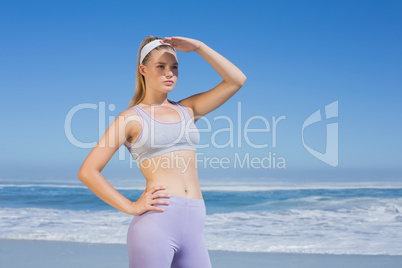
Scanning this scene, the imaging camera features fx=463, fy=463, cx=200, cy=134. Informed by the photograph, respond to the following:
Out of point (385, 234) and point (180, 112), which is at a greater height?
point (180, 112)

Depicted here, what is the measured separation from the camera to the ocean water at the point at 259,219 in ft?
21.0

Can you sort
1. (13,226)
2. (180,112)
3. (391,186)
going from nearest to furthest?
(180,112) < (13,226) < (391,186)

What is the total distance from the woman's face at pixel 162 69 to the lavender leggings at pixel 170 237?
0.52 meters

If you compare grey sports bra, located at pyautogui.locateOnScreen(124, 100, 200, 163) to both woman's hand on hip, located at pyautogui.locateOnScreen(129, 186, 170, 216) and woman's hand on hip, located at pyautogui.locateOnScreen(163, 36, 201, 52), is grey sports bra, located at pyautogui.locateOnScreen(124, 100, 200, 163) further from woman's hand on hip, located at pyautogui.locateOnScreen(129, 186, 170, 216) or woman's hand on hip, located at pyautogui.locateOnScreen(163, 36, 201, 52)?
woman's hand on hip, located at pyautogui.locateOnScreen(163, 36, 201, 52)

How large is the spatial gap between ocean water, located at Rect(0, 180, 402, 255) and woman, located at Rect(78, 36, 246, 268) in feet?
13.0

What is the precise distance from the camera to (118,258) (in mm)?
5223

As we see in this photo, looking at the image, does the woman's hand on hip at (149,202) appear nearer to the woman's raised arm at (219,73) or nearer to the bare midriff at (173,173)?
the bare midriff at (173,173)

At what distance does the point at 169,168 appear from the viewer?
2.05 metres

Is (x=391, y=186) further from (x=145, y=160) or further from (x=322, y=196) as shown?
(x=145, y=160)

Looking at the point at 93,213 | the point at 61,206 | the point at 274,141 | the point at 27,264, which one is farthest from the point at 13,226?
the point at 274,141

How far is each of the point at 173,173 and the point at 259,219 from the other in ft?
24.2

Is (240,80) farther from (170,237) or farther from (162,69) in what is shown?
(170,237)

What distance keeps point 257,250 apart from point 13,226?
14.6 ft

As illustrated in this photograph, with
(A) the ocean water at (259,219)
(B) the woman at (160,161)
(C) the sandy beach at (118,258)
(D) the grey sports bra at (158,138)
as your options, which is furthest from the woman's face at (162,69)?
(A) the ocean water at (259,219)
